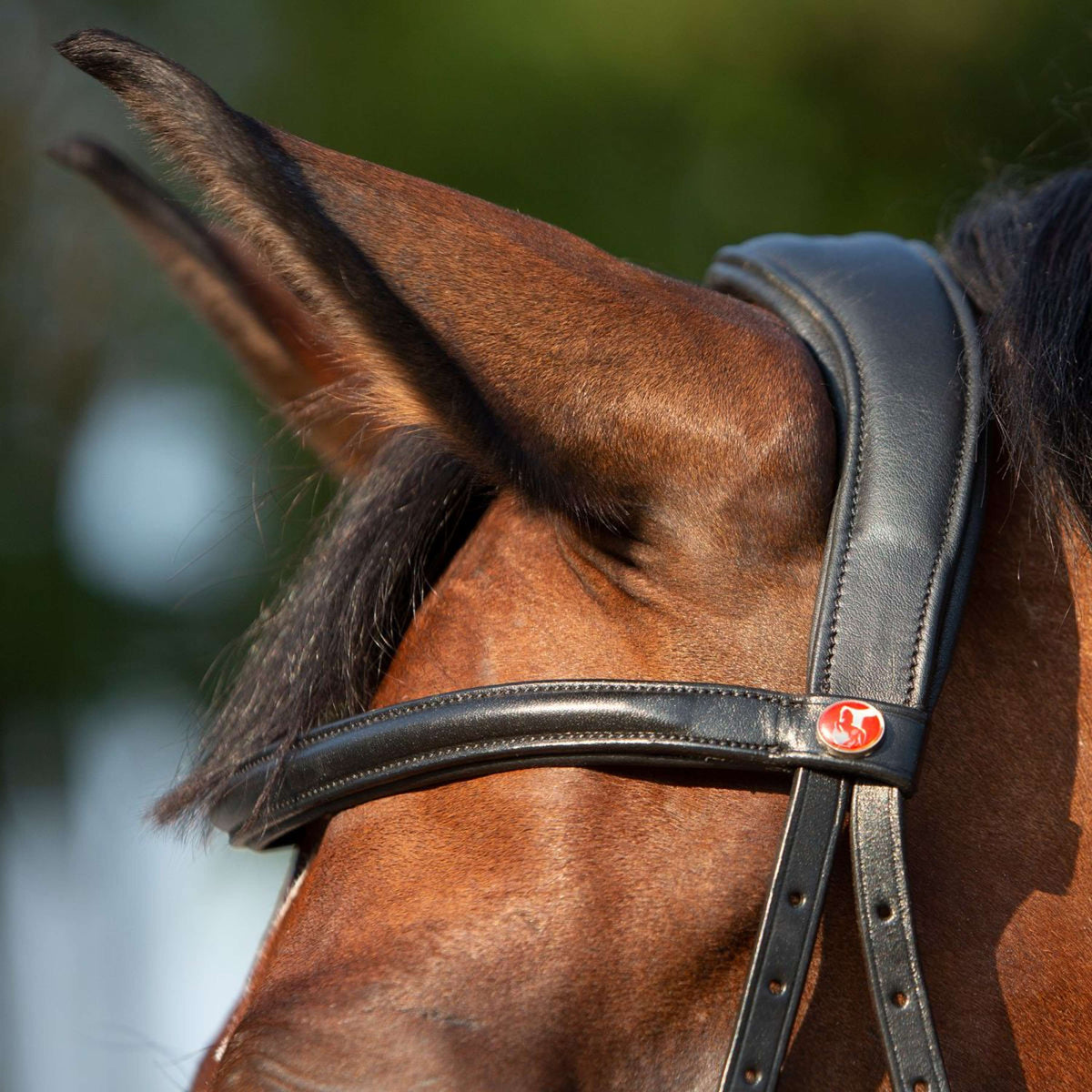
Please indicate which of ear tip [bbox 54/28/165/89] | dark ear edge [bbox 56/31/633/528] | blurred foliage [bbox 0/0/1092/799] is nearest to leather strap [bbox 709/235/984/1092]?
dark ear edge [bbox 56/31/633/528]

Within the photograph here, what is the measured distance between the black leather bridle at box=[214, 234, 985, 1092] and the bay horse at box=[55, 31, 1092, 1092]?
3 centimetres

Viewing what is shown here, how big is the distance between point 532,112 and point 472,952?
24.5 feet

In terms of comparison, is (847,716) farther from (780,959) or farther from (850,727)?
(780,959)

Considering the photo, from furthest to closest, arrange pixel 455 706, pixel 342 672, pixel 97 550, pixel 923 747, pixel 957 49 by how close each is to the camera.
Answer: pixel 97 550 < pixel 957 49 < pixel 342 672 < pixel 455 706 < pixel 923 747

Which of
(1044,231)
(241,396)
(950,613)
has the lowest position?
(241,396)

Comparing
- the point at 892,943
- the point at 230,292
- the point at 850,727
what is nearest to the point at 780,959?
the point at 892,943

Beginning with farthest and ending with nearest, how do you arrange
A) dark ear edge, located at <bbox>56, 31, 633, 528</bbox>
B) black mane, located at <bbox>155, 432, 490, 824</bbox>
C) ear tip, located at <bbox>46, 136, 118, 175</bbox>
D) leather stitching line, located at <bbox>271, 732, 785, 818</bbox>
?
ear tip, located at <bbox>46, 136, 118, 175</bbox> → black mane, located at <bbox>155, 432, 490, 824</bbox> → leather stitching line, located at <bbox>271, 732, 785, 818</bbox> → dark ear edge, located at <bbox>56, 31, 633, 528</bbox>

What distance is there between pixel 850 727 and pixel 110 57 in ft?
2.78

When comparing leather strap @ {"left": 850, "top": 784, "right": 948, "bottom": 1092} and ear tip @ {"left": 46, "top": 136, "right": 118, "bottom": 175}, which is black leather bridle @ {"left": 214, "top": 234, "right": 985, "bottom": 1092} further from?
ear tip @ {"left": 46, "top": 136, "right": 118, "bottom": 175}

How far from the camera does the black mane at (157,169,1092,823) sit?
1.22 metres

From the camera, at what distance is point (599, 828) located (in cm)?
114

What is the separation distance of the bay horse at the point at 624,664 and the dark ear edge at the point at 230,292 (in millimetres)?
591

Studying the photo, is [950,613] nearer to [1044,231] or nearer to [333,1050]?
[1044,231]

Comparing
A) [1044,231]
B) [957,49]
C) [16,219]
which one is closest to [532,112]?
[957,49]
